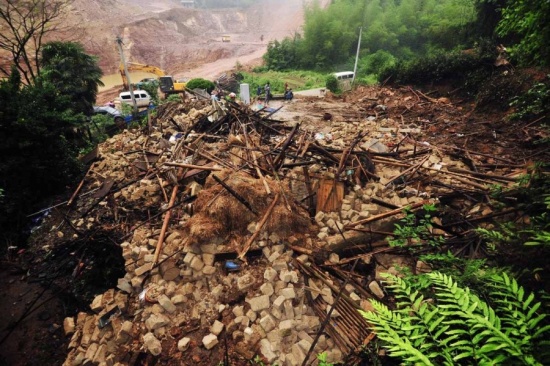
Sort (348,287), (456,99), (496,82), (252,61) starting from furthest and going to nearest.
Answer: (252,61)
(456,99)
(496,82)
(348,287)

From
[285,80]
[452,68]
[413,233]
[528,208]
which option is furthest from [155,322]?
[285,80]

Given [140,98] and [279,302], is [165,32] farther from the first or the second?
[279,302]

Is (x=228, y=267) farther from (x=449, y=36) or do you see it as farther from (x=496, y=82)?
(x=449, y=36)

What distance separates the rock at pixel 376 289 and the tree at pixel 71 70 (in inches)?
615

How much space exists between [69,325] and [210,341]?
258cm

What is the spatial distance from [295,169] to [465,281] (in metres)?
3.60

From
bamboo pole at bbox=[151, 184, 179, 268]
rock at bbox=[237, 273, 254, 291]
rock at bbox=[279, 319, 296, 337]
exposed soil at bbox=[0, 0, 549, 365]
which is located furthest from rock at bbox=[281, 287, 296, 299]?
bamboo pole at bbox=[151, 184, 179, 268]

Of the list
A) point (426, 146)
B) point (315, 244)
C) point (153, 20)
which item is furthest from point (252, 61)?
point (315, 244)

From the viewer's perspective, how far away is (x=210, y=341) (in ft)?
11.0

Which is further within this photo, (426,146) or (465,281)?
(426,146)

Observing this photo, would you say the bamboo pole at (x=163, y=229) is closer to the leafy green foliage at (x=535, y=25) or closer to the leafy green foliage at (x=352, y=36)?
the leafy green foliage at (x=535, y=25)

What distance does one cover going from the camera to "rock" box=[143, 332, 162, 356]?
339cm

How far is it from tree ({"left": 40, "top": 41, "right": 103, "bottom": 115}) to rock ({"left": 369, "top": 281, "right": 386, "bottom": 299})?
15.6 m

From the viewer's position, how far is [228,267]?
412 cm
